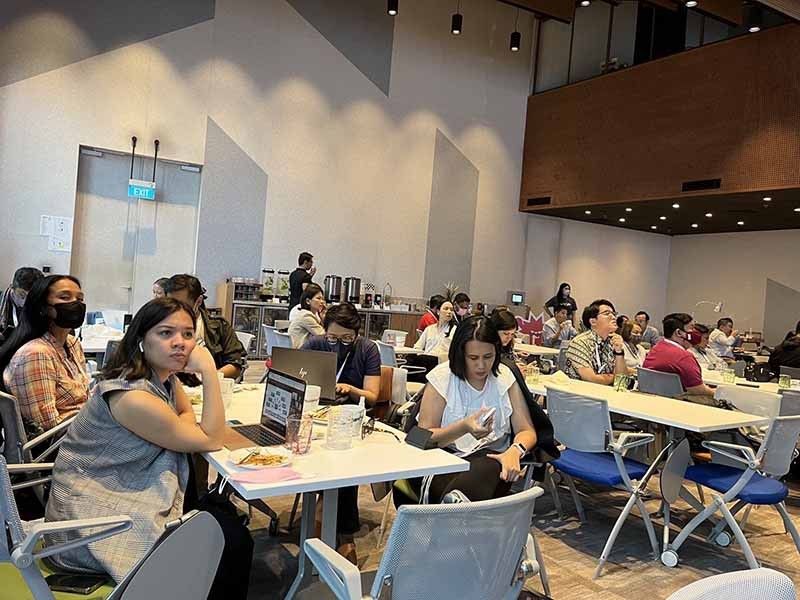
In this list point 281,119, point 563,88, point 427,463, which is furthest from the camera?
point 563,88

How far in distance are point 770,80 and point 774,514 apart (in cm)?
688

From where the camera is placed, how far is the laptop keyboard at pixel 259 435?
2467 mm

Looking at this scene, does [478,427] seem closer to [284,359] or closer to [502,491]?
[502,491]

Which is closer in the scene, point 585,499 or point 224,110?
point 585,499

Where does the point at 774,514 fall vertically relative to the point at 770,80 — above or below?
below

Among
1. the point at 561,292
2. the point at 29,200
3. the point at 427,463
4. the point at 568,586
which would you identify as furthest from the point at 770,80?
the point at 29,200

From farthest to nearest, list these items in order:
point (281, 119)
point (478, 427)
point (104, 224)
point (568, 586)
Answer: point (281, 119)
point (104, 224)
point (568, 586)
point (478, 427)

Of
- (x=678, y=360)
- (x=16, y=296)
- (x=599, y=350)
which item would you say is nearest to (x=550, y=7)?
(x=599, y=350)

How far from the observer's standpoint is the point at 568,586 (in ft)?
10.5

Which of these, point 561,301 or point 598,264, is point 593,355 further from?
point 598,264

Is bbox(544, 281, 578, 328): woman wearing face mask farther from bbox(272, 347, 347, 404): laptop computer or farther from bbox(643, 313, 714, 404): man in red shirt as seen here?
bbox(272, 347, 347, 404): laptop computer

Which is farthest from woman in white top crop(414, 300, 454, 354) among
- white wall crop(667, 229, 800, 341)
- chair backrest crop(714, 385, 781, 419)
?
white wall crop(667, 229, 800, 341)

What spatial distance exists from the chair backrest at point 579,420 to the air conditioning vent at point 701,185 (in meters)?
7.32

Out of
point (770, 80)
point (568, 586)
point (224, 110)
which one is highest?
point (770, 80)
